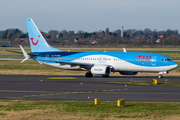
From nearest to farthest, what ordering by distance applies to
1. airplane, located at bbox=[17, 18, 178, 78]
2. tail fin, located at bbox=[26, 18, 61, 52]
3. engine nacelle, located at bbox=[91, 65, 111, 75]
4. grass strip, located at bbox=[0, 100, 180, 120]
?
1. grass strip, located at bbox=[0, 100, 180, 120]
2. airplane, located at bbox=[17, 18, 178, 78]
3. engine nacelle, located at bbox=[91, 65, 111, 75]
4. tail fin, located at bbox=[26, 18, 61, 52]

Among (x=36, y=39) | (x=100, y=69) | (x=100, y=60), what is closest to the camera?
(x=100, y=69)

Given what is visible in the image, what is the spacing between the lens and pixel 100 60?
162 feet

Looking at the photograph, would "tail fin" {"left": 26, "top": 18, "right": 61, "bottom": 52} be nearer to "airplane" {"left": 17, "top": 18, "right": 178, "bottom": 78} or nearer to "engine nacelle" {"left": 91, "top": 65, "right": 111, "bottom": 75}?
"airplane" {"left": 17, "top": 18, "right": 178, "bottom": 78}

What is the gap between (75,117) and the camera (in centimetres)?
1884

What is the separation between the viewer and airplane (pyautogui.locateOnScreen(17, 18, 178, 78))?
153 feet

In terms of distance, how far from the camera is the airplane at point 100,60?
46.5 meters

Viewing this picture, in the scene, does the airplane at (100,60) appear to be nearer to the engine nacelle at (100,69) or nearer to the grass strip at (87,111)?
the engine nacelle at (100,69)

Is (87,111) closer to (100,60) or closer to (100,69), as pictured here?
(100,69)

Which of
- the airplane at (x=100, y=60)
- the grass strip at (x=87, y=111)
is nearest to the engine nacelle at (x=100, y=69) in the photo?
the airplane at (x=100, y=60)

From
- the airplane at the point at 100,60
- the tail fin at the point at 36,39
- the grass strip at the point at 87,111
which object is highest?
the tail fin at the point at 36,39

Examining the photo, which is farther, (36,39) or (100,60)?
(36,39)

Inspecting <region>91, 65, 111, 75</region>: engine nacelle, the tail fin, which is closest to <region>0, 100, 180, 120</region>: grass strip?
<region>91, 65, 111, 75</region>: engine nacelle

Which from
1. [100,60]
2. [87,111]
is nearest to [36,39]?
[100,60]

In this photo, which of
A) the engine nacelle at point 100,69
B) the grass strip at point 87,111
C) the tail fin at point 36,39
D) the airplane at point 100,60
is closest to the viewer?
the grass strip at point 87,111
